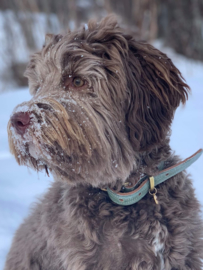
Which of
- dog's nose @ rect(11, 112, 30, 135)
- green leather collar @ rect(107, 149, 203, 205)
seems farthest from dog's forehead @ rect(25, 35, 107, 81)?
green leather collar @ rect(107, 149, 203, 205)

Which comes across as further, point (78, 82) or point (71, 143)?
point (78, 82)

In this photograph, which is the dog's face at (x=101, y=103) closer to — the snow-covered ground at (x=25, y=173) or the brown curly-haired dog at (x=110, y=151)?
the brown curly-haired dog at (x=110, y=151)

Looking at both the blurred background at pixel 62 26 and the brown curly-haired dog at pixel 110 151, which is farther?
the blurred background at pixel 62 26

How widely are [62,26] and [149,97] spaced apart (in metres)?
11.6

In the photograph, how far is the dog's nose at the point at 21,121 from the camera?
1.84m

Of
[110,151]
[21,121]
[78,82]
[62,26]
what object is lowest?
[110,151]

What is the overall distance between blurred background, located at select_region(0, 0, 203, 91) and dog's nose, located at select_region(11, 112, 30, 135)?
393 inches

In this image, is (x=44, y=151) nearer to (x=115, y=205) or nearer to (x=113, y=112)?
(x=113, y=112)

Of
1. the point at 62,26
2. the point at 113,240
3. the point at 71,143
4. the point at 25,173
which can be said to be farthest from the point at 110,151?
the point at 62,26

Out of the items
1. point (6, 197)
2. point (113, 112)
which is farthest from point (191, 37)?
point (113, 112)

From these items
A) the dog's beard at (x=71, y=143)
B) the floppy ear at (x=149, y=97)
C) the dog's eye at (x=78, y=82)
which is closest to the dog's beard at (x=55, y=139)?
the dog's beard at (x=71, y=143)

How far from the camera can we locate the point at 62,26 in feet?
42.1

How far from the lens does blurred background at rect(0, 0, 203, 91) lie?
11.7 m

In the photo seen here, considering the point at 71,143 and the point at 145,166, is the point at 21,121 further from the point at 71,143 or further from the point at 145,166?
the point at 145,166
